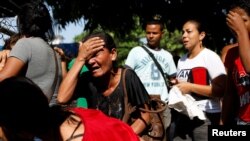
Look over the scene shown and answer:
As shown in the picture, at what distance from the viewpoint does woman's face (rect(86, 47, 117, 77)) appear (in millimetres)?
3682

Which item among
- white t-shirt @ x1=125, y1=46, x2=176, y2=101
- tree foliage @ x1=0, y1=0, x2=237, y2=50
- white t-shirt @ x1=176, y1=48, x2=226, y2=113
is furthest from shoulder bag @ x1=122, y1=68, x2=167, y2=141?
tree foliage @ x1=0, y1=0, x2=237, y2=50

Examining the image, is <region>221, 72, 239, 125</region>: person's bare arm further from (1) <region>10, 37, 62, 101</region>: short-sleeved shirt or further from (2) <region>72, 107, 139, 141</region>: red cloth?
(2) <region>72, 107, 139, 141</region>: red cloth

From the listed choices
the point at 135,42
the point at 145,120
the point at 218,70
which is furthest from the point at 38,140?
the point at 135,42

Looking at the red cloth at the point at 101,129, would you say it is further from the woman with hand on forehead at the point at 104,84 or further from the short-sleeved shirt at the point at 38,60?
the short-sleeved shirt at the point at 38,60

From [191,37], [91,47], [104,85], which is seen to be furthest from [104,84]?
[191,37]

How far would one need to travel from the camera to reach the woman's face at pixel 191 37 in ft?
16.9

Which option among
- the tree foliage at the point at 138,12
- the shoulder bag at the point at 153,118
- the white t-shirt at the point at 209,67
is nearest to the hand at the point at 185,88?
the white t-shirt at the point at 209,67

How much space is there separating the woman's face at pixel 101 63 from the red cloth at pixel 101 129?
1.18m

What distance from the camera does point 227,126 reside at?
4.09 metres

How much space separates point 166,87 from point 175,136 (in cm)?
114

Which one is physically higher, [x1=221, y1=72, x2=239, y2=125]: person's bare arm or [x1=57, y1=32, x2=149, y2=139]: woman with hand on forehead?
[x1=57, y1=32, x2=149, y2=139]: woman with hand on forehead

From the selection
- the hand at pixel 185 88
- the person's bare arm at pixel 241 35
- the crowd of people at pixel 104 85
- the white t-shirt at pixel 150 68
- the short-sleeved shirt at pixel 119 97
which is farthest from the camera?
the white t-shirt at pixel 150 68

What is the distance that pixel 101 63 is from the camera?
3684 mm

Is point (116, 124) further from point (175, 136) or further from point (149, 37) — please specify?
point (149, 37)
